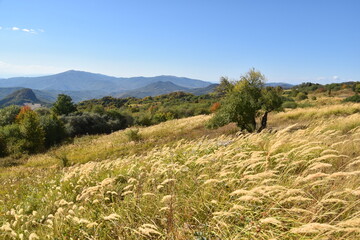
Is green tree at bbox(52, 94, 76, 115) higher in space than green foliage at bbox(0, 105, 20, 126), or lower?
higher

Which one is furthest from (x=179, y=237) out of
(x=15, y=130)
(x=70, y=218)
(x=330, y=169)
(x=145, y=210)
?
(x=15, y=130)

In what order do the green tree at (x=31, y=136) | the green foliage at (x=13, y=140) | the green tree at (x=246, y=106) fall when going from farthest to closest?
the green tree at (x=31, y=136), the green foliage at (x=13, y=140), the green tree at (x=246, y=106)

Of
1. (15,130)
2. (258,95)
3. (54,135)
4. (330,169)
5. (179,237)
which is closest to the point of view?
(179,237)

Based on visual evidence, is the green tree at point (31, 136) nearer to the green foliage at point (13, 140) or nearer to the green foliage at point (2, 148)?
the green foliage at point (13, 140)

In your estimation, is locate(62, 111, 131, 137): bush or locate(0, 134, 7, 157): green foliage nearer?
locate(0, 134, 7, 157): green foliage

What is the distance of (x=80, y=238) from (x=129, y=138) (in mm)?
20766

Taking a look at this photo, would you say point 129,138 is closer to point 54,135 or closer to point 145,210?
point 54,135

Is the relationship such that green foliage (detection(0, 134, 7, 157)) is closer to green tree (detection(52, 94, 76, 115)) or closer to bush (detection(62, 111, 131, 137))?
bush (detection(62, 111, 131, 137))

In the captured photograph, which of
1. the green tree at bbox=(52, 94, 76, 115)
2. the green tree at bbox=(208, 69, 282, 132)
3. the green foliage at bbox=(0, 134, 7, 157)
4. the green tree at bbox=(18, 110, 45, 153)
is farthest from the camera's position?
the green tree at bbox=(52, 94, 76, 115)

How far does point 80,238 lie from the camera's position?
2711 mm

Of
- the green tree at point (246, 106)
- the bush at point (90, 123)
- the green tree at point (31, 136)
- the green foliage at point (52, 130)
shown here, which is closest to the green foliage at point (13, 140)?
the green tree at point (31, 136)

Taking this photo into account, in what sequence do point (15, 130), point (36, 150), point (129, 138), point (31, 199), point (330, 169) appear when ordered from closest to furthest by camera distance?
1. point (330, 169)
2. point (31, 199)
3. point (129, 138)
4. point (36, 150)
5. point (15, 130)

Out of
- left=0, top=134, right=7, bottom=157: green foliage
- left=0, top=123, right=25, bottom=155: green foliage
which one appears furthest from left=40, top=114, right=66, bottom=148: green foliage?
left=0, top=134, right=7, bottom=157: green foliage

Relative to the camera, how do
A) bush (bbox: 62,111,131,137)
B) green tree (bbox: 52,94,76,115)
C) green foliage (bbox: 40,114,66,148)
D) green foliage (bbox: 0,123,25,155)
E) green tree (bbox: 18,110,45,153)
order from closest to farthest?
green foliage (bbox: 0,123,25,155), green tree (bbox: 18,110,45,153), green foliage (bbox: 40,114,66,148), bush (bbox: 62,111,131,137), green tree (bbox: 52,94,76,115)
